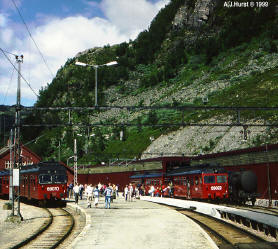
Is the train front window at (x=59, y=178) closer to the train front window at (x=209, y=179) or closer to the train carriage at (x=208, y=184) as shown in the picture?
the train carriage at (x=208, y=184)

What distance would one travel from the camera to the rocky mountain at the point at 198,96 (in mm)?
74500

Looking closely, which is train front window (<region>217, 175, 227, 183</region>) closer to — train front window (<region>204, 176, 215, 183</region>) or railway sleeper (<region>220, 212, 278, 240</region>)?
train front window (<region>204, 176, 215, 183</region>)

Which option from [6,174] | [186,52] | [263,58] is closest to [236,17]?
[186,52]

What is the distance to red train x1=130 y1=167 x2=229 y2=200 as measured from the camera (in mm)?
35219

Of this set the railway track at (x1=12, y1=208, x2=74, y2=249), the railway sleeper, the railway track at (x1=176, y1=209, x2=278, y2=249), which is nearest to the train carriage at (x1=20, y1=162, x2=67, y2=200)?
the railway track at (x1=12, y1=208, x2=74, y2=249)

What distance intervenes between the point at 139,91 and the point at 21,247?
158 meters

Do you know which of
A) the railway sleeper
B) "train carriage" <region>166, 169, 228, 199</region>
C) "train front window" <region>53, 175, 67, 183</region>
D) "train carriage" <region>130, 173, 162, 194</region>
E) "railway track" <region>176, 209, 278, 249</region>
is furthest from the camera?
"train carriage" <region>130, 173, 162, 194</region>

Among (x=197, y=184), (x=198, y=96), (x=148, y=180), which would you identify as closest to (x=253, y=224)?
(x=197, y=184)

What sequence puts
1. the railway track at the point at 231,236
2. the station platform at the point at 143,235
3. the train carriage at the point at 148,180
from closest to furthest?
1. the railway track at the point at 231,236
2. the station platform at the point at 143,235
3. the train carriage at the point at 148,180

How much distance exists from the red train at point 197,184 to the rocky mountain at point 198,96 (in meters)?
6.74

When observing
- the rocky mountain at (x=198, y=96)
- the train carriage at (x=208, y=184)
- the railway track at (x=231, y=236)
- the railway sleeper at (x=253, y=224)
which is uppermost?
the rocky mountain at (x=198, y=96)

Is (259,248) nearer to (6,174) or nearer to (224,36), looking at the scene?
(6,174)

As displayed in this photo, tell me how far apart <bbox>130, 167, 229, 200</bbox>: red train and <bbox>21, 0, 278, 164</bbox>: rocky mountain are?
6735 mm

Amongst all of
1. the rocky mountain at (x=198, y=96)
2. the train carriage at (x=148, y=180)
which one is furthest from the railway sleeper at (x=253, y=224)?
the train carriage at (x=148, y=180)
